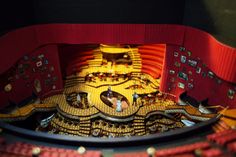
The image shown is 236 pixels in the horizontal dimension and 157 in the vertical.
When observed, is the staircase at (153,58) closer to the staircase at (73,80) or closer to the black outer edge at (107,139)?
the staircase at (73,80)

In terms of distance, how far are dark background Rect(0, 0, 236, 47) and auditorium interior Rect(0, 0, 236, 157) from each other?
54 millimetres

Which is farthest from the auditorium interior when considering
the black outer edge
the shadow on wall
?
the black outer edge

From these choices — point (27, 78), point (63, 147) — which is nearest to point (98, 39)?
point (27, 78)

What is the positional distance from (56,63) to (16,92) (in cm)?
318

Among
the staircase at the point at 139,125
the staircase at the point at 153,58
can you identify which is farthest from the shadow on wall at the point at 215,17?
the staircase at the point at 139,125

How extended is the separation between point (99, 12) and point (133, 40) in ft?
8.50

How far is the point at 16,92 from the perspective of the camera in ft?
44.5

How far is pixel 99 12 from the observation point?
13500mm

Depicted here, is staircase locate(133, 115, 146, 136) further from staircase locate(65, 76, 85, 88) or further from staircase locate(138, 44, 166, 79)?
staircase locate(65, 76, 85, 88)

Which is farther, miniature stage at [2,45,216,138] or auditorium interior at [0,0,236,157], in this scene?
miniature stage at [2,45,216,138]

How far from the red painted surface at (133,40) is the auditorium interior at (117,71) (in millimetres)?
54

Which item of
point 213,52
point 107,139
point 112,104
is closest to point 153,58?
point 112,104

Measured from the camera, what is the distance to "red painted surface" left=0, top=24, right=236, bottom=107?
11.5 meters

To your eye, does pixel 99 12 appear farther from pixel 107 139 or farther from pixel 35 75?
pixel 107 139
